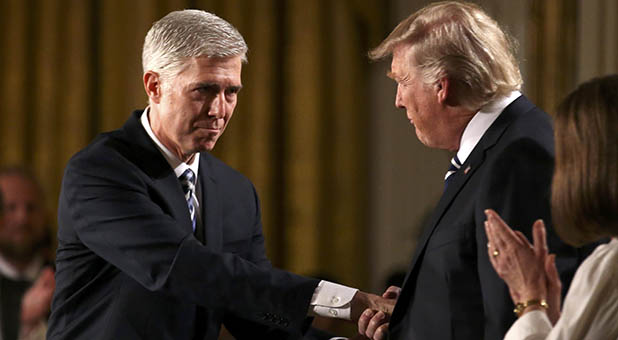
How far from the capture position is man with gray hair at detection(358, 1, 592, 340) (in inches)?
86.8

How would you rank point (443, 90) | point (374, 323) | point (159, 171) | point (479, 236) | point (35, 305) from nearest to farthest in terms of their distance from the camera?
point (479, 236) → point (443, 90) → point (374, 323) → point (159, 171) → point (35, 305)

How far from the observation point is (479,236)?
2.24 m

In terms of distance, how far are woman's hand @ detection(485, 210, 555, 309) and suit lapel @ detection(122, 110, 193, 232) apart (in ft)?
3.12

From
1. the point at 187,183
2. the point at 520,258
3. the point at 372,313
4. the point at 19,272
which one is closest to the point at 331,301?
the point at 372,313

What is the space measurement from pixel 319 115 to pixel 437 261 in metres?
4.34

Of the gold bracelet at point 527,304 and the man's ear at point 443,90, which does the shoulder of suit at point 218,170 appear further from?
the gold bracelet at point 527,304

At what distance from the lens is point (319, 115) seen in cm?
662

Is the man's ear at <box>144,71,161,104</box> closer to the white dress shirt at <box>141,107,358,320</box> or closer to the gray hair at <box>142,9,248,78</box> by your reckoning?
the gray hair at <box>142,9,248,78</box>

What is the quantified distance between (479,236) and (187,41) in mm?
980

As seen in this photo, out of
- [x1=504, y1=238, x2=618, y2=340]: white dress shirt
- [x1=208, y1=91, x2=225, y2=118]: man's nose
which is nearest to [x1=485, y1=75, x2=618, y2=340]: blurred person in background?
[x1=504, y1=238, x2=618, y2=340]: white dress shirt

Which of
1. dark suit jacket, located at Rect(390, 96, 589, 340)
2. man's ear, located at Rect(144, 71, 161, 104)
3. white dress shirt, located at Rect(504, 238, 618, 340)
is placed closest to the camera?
white dress shirt, located at Rect(504, 238, 618, 340)

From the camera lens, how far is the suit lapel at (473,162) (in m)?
2.35

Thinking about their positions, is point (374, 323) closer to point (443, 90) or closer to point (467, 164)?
point (467, 164)

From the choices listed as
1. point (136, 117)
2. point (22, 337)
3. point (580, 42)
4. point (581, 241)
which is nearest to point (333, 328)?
point (22, 337)
